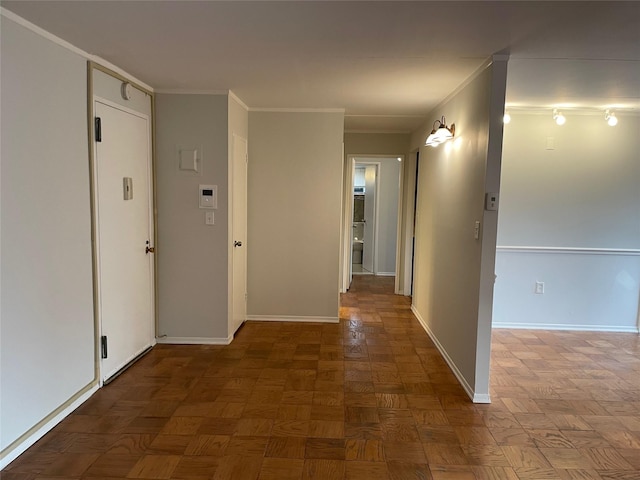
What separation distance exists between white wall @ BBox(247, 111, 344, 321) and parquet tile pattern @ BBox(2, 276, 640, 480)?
0.70 metres

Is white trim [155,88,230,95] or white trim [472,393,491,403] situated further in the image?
white trim [155,88,230,95]

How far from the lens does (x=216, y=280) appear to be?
381 cm

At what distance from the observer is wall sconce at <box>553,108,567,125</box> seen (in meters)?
4.16

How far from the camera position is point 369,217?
7.66 metres

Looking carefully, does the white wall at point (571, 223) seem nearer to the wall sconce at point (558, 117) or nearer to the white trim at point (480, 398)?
the wall sconce at point (558, 117)

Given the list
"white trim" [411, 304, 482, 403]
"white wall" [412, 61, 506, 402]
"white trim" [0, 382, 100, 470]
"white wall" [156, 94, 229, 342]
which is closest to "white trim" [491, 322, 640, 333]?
"white trim" [411, 304, 482, 403]

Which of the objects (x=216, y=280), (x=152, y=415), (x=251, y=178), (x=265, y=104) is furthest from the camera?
(x=251, y=178)

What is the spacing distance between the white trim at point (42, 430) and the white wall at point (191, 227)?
42.0 inches

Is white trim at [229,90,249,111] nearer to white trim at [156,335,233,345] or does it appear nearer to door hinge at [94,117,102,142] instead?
door hinge at [94,117,102,142]

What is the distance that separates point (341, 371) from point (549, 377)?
1623 millimetres

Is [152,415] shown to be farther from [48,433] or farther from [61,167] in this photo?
[61,167]

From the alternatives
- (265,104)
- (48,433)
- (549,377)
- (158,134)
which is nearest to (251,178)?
(265,104)

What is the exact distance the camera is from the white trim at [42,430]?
2.10 m

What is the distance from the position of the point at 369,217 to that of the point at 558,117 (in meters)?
3.87
